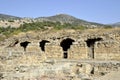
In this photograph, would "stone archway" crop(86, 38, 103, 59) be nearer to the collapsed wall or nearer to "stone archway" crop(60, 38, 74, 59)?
the collapsed wall

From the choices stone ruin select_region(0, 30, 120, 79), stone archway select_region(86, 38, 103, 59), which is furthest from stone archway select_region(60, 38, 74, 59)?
stone archway select_region(86, 38, 103, 59)

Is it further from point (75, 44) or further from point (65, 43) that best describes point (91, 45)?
point (65, 43)

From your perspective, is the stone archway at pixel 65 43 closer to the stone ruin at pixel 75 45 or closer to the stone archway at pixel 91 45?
the stone ruin at pixel 75 45

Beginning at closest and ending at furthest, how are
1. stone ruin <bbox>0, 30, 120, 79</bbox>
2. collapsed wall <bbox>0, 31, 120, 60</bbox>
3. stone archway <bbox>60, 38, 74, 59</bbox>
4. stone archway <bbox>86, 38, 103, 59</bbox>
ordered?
stone ruin <bbox>0, 30, 120, 79</bbox> → collapsed wall <bbox>0, 31, 120, 60</bbox> → stone archway <bbox>86, 38, 103, 59</bbox> → stone archway <bbox>60, 38, 74, 59</bbox>

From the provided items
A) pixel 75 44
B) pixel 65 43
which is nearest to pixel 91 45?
pixel 75 44

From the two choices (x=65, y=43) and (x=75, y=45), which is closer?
(x=75, y=45)

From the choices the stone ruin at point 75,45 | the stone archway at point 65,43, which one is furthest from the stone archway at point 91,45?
the stone archway at point 65,43

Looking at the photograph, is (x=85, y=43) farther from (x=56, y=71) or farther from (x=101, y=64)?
(x=56, y=71)

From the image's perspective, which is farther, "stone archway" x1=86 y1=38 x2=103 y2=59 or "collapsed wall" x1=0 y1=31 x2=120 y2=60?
"stone archway" x1=86 y1=38 x2=103 y2=59

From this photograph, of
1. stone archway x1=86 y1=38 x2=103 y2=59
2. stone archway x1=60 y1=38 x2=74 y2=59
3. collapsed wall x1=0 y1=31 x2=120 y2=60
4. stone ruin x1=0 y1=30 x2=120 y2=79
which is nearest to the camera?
stone ruin x1=0 y1=30 x2=120 y2=79

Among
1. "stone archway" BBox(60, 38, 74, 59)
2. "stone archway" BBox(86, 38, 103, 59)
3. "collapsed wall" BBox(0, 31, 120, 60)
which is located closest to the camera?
"collapsed wall" BBox(0, 31, 120, 60)

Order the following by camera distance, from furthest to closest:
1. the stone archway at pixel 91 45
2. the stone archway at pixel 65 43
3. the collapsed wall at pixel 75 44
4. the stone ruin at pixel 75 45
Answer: the stone archway at pixel 65 43 < the stone archway at pixel 91 45 < the collapsed wall at pixel 75 44 < the stone ruin at pixel 75 45

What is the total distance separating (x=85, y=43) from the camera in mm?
23594

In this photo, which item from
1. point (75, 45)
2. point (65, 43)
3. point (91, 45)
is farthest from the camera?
point (65, 43)
